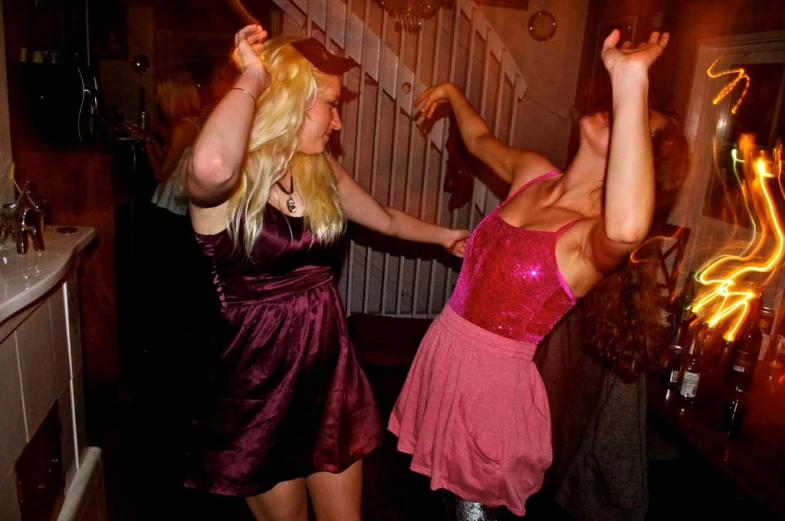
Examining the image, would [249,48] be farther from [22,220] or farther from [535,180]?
[535,180]

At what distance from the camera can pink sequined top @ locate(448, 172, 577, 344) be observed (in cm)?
168

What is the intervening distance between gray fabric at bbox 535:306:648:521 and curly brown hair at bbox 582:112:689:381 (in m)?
0.12

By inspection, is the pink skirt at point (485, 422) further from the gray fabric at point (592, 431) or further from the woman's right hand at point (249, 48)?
the woman's right hand at point (249, 48)

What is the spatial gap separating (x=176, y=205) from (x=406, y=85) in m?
2.10

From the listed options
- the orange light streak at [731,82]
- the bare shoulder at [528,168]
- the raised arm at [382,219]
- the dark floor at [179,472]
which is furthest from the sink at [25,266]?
the orange light streak at [731,82]

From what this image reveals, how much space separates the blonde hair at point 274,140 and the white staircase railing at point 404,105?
8.88 feet

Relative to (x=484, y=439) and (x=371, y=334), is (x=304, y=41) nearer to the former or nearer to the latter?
(x=484, y=439)

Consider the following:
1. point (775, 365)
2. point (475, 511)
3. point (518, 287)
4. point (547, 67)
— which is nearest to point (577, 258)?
point (518, 287)

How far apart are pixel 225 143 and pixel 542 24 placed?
4.91 meters

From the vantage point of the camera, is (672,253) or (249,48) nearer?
(249,48)

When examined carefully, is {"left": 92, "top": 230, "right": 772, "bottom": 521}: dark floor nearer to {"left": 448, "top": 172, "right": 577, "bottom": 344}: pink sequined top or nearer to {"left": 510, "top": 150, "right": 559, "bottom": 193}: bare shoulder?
{"left": 448, "top": 172, "right": 577, "bottom": 344}: pink sequined top

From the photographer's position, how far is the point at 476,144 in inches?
98.7

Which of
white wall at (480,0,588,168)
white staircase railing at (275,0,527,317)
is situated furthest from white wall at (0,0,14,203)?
white wall at (480,0,588,168)

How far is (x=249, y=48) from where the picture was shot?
5.11 feet
